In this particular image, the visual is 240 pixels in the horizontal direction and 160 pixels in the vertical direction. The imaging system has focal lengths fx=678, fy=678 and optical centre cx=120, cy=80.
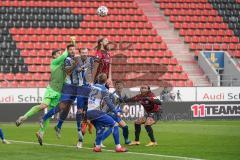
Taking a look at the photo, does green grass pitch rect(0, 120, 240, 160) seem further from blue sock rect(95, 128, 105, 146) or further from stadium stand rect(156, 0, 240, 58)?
stadium stand rect(156, 0, 240, 58)

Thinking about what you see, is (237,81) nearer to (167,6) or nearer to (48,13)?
(167,6)

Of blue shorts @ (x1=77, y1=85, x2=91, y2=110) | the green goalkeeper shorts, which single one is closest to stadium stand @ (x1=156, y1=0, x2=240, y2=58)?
the green goalkeeper shorts

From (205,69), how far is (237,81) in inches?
88.5

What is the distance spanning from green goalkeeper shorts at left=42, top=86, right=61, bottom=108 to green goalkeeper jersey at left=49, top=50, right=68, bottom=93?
A: 12 cm

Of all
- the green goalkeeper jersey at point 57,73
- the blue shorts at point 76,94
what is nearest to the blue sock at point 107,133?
the blue shorts at point 76,94

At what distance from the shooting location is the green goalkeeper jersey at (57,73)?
659 inches

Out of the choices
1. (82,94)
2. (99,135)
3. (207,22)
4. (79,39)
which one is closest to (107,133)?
(99,135)

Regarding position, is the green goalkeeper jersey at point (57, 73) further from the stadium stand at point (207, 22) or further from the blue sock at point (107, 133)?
the stadium stand at point (207, 22)

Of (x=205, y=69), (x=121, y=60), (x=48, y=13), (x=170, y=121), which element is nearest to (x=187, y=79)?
(x=205, y=69)

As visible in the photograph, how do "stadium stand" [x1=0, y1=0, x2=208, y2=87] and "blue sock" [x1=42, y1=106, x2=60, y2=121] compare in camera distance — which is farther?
"stadium stand" [x1=0, y1=0, x2=208, y2=87]

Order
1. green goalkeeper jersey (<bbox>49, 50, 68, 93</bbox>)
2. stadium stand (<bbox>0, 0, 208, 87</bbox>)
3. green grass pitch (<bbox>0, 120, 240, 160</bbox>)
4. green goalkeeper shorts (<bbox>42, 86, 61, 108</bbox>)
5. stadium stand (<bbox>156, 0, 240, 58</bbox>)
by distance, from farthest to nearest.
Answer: stadium stand (<bbox>156, 0, 240, 58</bbox>) < stadium stand (<bbox>0, 0, 208, 87</bbox>) < green goalkeeper shorts (<bbox>42, 86, 61, 108</bbox>) < green goalkeeper jersey (<bbox>49, 50, 68, 93</bbox>) < green grass pitch (<bbox>0, 120, 240, 160</bbox>)

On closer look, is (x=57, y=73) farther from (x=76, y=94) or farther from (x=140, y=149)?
(x=140, y=149)

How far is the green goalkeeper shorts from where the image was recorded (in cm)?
1720

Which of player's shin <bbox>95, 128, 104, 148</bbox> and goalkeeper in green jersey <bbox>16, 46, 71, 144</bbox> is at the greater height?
goalkeeper in green jersey <bbox>16, 46, 71, 144</bbox>
